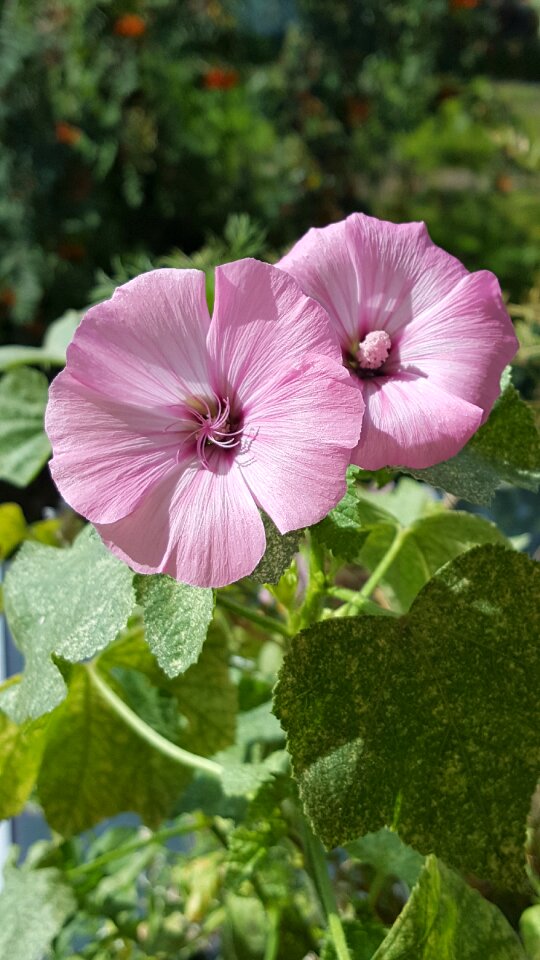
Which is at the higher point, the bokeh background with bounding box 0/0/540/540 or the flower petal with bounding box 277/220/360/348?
the flower petal with bounding box 277/220/360/348

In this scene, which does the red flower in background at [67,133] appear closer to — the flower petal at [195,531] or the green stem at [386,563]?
the green stem at [386,563]

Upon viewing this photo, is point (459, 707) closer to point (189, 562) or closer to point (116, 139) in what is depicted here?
point (189, 562)

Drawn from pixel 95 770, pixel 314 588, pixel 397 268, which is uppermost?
pixel 397 268

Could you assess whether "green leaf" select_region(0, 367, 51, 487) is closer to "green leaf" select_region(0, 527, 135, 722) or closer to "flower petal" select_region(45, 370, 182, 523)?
"green leaf" select_region(0, 527, 135, 722)

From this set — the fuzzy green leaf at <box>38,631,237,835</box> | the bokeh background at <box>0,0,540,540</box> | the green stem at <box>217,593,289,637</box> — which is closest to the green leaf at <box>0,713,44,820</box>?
the fuzzy green leaf at <box>38,631,237,835</box>

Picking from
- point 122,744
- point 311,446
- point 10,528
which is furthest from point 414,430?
point 10,528

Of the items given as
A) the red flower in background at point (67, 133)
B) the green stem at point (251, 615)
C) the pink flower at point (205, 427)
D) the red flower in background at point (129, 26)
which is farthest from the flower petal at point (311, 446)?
the red flower in background at point (129, 26)

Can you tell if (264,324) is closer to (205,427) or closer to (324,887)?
(205,427)
